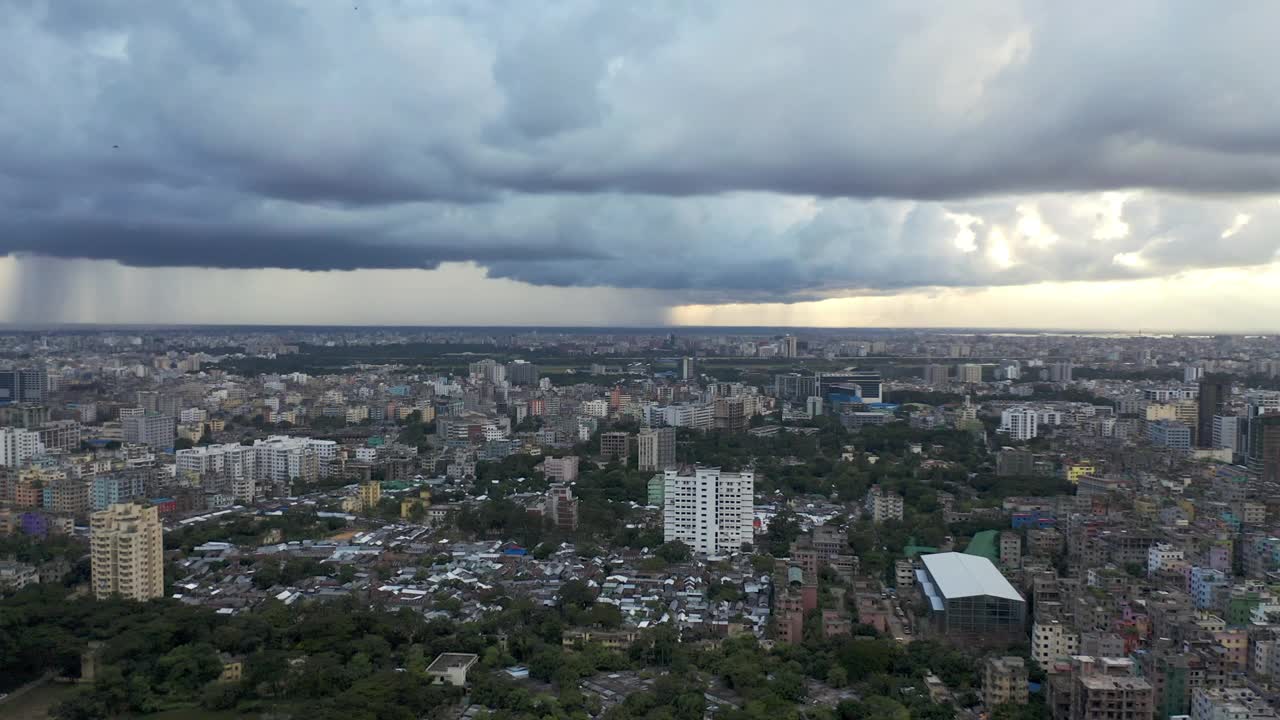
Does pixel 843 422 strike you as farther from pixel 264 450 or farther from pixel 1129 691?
pixel 1129 691

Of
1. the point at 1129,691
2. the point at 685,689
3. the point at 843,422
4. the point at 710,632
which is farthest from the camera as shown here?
the point at 843,422

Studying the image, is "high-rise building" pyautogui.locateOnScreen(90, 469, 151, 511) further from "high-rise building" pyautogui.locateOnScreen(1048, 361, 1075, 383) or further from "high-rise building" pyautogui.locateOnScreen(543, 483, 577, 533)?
"high-rise building" pyautogui.locateOnScreen(1048, 361, 1075, 383)

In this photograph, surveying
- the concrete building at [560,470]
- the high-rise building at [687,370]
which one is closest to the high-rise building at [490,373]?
the high-rise building at [687,370]

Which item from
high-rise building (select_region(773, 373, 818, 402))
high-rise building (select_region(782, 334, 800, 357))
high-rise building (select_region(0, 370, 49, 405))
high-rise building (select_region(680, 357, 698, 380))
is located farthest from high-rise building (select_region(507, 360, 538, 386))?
high-rise building (select_region(782, 334, 800, 357))

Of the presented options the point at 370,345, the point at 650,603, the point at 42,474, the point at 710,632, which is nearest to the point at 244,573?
the point at 650,603

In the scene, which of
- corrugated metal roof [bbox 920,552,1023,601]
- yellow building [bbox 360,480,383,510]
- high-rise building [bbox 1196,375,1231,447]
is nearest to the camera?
corrugated metal roof [bbox 920,552,1023,601]

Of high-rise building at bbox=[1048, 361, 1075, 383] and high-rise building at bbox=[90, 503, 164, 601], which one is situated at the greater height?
high-rise building at bbox=[1048, 361, 1075, 383]
